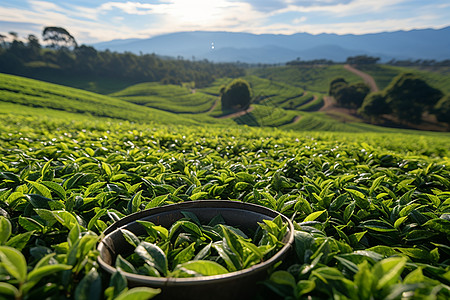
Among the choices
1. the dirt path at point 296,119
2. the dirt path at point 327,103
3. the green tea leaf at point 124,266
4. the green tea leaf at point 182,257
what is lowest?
the dirt path at point 296,119

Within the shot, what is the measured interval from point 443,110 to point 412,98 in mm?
5385

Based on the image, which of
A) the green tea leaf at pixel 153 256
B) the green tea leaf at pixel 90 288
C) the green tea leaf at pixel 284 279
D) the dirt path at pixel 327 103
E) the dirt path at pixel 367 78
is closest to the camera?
the green tea leaf at pixel 90 288

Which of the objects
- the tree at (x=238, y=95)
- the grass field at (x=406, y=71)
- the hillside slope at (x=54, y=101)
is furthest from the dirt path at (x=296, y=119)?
the grass field at (x=406, y=71)

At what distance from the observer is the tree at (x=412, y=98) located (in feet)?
162

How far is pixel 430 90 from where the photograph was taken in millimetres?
49844

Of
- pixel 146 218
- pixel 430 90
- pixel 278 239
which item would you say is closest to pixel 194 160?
pixel 146 218

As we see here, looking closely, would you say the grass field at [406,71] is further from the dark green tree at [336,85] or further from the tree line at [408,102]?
the tree line at [408,102]

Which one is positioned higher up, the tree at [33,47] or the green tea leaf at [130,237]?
the tree at [33,47]

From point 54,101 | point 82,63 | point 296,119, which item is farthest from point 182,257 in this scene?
point 82,63

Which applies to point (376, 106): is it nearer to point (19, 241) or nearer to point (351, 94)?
point (351, 94)

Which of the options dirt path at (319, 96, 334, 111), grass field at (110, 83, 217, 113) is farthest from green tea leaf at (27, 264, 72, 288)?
dirt path at (319, 96, 334, 111)

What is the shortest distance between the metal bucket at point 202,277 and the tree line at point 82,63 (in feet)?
262

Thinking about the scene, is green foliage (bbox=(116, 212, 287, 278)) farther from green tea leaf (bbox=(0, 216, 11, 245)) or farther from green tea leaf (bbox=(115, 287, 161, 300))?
green tea leaf (bbox=(0, 216, 11, 245))

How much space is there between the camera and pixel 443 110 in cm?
4700
